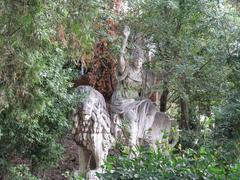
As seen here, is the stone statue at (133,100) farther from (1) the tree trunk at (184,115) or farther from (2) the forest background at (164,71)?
(1) the tree trunk at (184,115)

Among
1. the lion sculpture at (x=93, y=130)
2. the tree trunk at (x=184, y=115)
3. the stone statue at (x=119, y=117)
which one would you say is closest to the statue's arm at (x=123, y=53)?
the stone statue at (x=119, y=117)

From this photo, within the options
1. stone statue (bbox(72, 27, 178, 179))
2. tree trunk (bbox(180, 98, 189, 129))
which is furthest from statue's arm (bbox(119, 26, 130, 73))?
tree trunk (bbox(180, 98, 189, 129))

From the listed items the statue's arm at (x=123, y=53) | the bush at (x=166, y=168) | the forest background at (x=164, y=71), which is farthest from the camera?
the statue's arm at (x=123, y=53)

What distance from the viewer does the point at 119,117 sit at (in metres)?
5.81

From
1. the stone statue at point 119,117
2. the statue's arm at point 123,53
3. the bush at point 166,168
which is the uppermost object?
the statue's arm at point 123,53

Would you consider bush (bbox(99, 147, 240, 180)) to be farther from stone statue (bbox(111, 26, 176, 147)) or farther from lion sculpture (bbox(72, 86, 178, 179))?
stone statue (bbox(111, 26, 176, 147))

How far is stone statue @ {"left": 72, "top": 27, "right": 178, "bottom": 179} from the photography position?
5.31 m

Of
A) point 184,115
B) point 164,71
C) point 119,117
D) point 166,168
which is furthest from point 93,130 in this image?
point 184,115

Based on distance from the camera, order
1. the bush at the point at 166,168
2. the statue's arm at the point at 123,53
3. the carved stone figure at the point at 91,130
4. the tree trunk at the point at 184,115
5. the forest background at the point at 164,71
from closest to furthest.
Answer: the bush at the point at 166,168
the carved stone figure at the point at 91,130
the forest background at the point at 164,71
the statue's arm at the point at 123,53
the tree trunk at the point at 184,115

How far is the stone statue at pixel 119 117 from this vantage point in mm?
5312

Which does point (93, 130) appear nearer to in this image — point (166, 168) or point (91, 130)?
point (91, 130)

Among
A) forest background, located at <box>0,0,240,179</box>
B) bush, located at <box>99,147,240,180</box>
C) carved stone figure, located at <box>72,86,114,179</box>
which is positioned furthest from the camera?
forest background, located at <box>0,0,240,179</box>

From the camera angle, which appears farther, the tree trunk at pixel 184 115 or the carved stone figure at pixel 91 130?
the tree trunk at pixel 184 115

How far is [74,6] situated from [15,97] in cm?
97
